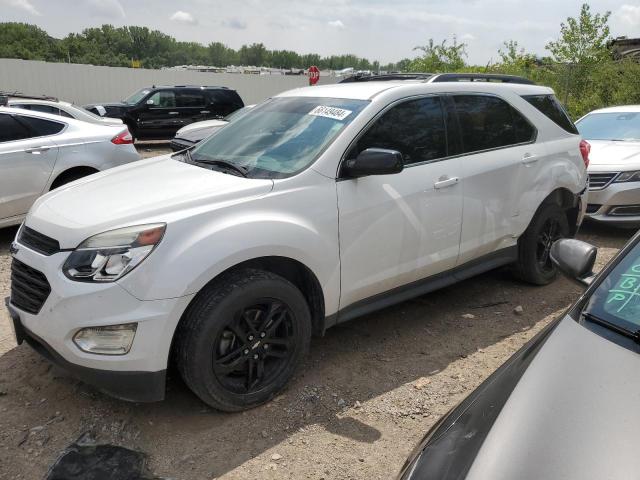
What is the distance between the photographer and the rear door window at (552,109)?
15.5 feet

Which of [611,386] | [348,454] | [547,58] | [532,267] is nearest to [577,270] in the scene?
[611,386]

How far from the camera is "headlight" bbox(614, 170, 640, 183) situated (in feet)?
21.3

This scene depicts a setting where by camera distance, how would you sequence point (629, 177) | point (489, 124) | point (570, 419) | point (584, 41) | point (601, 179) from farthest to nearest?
point (584, 41) → point (601, 179) → point (629, 177) → point (489, 124) → point (570, 419)

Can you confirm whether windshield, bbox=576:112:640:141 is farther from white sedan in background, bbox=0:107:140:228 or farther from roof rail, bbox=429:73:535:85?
white sedan in background, bbox=0:107:140:228

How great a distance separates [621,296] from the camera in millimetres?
2076

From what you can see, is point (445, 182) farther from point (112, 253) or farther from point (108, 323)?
point (108, 323)

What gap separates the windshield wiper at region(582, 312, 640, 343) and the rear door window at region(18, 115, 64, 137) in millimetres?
6057

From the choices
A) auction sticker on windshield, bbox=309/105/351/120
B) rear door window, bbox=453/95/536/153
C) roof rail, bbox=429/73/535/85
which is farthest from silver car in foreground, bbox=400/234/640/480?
roof rail, bbox=429/73/535/85

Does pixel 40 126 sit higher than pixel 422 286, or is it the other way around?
pixel 40 126

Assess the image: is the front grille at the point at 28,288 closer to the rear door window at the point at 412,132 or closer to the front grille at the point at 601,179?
the rear door window at the point at 412,132

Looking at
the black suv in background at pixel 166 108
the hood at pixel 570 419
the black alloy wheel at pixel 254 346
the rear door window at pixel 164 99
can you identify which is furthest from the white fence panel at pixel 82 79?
the hood at pixel 570 419

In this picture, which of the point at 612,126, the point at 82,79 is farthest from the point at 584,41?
the point at 82,79

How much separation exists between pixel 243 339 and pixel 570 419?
1.76 m

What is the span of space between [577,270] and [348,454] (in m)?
1.41
